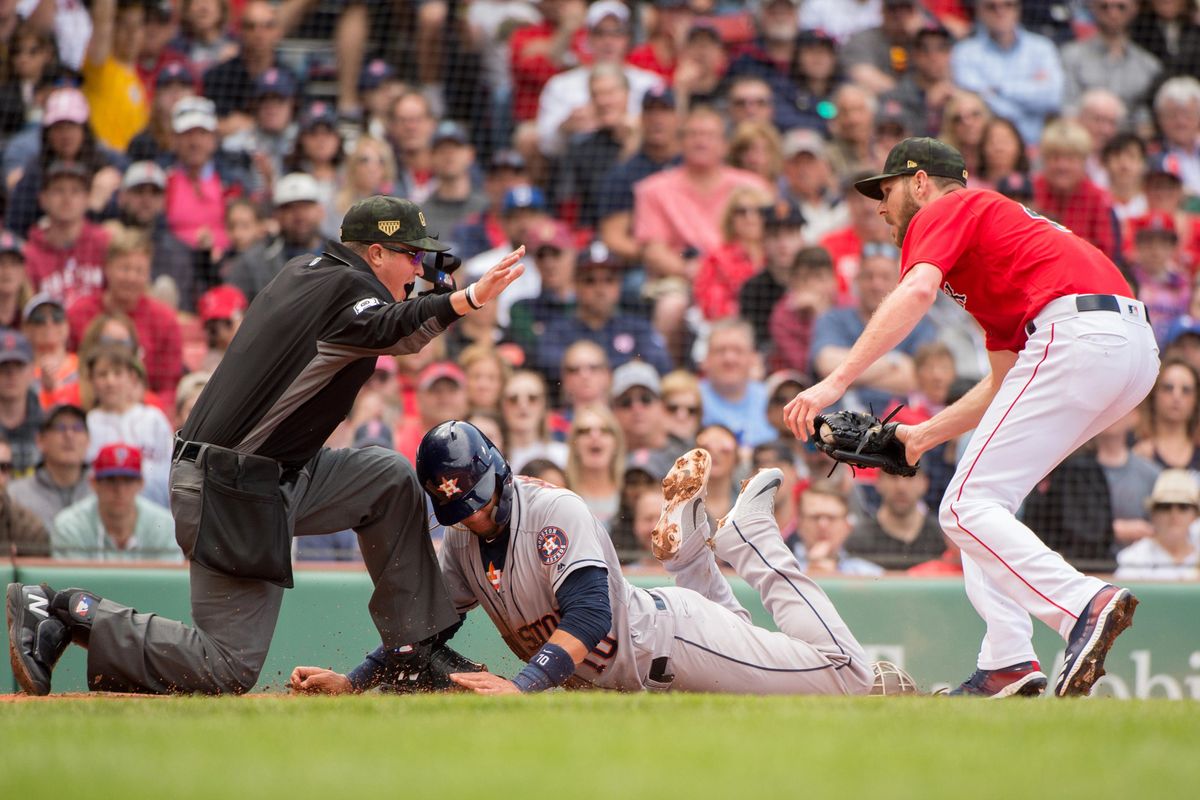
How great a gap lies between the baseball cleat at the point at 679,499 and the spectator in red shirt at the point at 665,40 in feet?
22.2

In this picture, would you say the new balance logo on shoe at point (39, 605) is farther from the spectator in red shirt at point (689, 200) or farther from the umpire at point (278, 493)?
the spectator in red shirt at point (689, 200)

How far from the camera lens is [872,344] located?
5.07 m

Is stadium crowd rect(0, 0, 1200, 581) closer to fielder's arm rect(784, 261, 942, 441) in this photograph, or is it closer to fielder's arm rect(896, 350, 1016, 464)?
fielder's arm rect(896, 350, 1016, 464)

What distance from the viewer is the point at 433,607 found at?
18.4 ft

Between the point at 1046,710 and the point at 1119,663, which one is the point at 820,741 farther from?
the point at 1119,663

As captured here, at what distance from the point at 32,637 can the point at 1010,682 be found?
11.1 ft

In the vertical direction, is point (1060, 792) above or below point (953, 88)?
below

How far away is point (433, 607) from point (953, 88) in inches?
306

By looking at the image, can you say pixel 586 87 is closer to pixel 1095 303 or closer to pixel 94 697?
pixel 1095 303

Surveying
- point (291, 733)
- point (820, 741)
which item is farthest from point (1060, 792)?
point (291, 733)

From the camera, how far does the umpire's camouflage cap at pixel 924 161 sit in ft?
18.4

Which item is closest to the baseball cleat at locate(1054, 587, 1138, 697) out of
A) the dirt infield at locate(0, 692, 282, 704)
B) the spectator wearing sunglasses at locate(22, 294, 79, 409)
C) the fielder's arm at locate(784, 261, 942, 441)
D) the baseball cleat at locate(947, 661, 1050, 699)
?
the baseball cleat at locate(947, 661, 1050, 699)

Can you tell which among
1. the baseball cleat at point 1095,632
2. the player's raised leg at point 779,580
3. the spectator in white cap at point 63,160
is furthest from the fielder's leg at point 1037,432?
the spectator in white cap at point 63,160

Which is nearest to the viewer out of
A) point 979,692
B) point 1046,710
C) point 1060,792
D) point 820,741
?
point 1060,792
